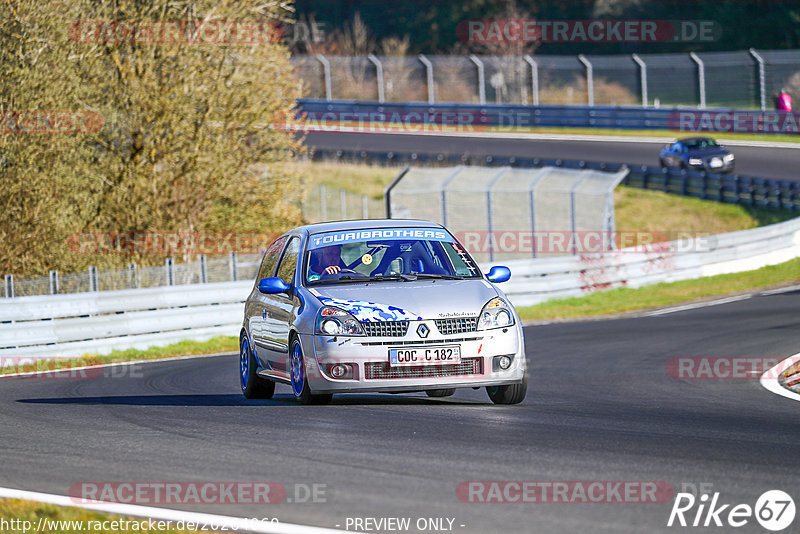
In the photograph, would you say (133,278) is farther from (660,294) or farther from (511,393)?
(511,393)

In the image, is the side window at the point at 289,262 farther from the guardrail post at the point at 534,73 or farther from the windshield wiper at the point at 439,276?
the guardrail post at the point at 534,73

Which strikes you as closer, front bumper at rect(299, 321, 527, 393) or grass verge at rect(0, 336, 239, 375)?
front bumper at rect(299, 321, 527, 393)

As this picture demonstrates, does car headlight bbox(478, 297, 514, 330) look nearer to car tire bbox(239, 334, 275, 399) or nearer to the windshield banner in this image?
the windshield banner

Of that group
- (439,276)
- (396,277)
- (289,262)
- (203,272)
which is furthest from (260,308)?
(203,272)

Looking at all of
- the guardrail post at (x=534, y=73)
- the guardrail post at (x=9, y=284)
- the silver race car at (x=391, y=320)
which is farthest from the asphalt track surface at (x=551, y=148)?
the silver race car at (x=391, y=320)

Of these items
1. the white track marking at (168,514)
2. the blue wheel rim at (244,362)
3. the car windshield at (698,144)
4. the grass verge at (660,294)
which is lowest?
the grass verge at (660,294)

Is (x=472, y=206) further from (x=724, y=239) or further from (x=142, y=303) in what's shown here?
(x=142, y=303)

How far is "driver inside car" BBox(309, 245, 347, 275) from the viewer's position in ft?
35.6

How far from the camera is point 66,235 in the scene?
2481cm

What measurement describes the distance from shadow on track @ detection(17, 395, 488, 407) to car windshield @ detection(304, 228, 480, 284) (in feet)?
3.55

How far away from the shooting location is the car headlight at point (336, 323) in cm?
980

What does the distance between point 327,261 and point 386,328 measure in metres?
1.40

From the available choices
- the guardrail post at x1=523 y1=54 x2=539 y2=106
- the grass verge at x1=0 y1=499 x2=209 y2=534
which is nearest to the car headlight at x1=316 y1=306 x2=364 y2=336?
the grass verge at x1=0 y1=499 x2=209 y2=534

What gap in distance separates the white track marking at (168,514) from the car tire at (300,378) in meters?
3.58
